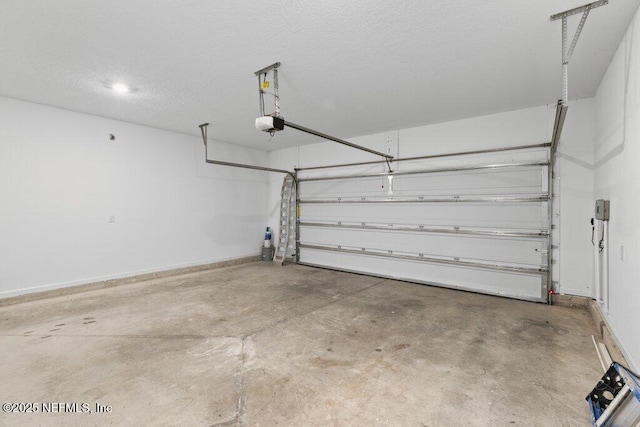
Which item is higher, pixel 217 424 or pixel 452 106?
pixel 452 106

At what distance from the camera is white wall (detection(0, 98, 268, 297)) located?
157 inches

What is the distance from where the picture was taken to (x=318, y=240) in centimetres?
670

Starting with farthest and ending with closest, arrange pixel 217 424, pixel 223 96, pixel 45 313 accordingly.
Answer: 1. pixel 223 96
2. pixel 45 313
3. pixel 217 424

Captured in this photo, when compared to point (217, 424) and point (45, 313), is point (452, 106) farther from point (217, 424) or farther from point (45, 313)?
point (45, 313)

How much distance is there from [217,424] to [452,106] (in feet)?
14.9

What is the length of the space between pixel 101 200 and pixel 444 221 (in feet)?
18.9

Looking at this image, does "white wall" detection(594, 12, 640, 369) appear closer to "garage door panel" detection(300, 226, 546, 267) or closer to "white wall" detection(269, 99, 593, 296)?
"white wall" detection(269, 99, 593, 296)

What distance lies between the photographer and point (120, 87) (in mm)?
3557

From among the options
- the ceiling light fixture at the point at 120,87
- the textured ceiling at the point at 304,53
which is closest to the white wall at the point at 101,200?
the textured ceiling at the point at 304,53

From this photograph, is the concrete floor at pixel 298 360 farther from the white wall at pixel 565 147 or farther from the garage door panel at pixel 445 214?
the garage door panel at pixel 445 214

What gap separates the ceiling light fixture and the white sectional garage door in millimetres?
3954

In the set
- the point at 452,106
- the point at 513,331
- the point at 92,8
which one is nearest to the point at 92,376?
the point at 92,8

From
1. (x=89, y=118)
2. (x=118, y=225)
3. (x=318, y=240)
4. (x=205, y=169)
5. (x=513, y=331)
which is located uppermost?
(x=89, y=118)

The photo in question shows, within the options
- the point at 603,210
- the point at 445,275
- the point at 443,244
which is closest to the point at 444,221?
the point at 443,244
